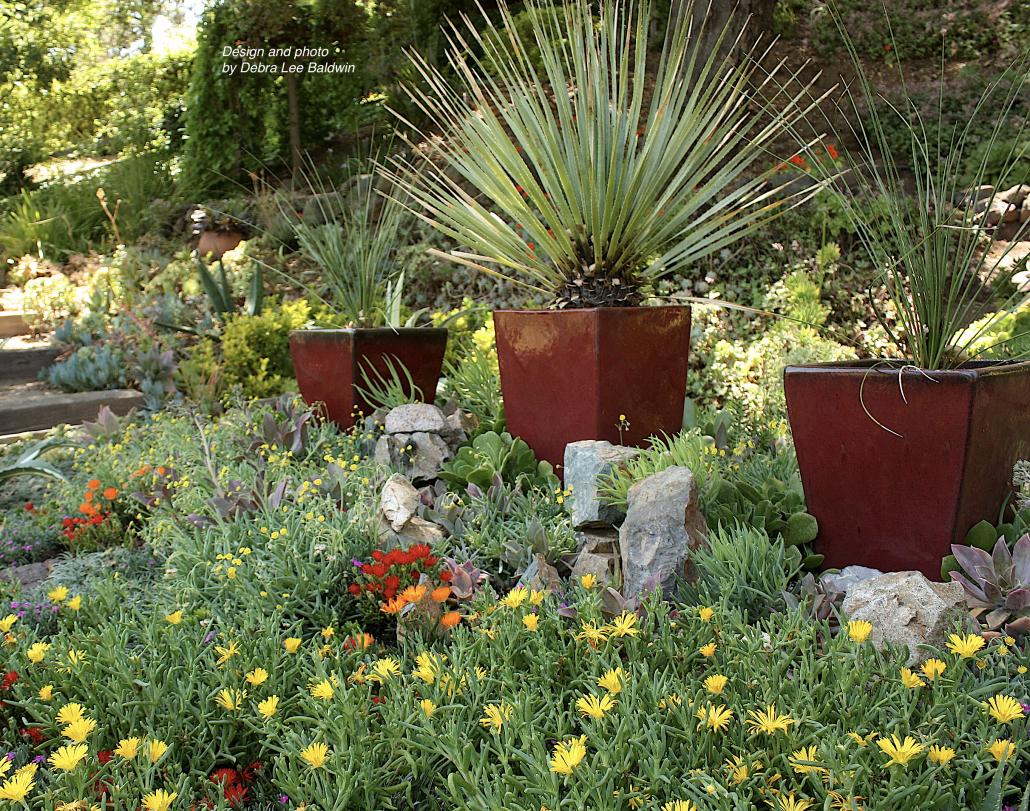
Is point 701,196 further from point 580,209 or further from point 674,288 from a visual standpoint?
point 674,288

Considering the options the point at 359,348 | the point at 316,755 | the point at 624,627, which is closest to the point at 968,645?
the point at 624,627

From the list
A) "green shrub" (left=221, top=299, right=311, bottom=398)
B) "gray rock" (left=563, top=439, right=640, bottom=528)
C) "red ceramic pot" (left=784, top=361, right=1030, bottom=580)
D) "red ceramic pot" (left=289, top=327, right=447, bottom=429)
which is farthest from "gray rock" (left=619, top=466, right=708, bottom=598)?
"green shrub" (left=221, top=299, right=311, bottom=398)

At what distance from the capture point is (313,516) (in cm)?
190

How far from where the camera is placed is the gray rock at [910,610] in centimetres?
122

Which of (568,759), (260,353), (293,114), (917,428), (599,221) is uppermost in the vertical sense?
(293,114)

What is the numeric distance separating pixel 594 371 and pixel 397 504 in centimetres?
69

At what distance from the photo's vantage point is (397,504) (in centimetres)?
193

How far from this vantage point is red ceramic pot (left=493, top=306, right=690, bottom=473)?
2137 millimetres

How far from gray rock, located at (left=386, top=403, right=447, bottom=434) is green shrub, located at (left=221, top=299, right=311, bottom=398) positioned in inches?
81.1

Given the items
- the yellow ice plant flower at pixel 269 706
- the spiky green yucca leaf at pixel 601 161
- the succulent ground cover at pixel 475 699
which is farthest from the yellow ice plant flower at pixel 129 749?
the spiky green yucca leaf at pixel 601 161

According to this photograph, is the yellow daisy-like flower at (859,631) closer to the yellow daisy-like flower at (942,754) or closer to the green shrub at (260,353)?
the yellow daisy-like flower at (942,754)

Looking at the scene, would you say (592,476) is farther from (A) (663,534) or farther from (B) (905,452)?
(B) (905,452)

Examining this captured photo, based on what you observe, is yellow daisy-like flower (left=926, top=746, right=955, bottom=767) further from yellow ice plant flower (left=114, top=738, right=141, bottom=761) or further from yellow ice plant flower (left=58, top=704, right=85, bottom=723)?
yellow ice plant flower (left=58, top=704, right=85, bottom=723)

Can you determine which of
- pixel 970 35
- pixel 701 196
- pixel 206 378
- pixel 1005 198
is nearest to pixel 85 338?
pixel 206 378
